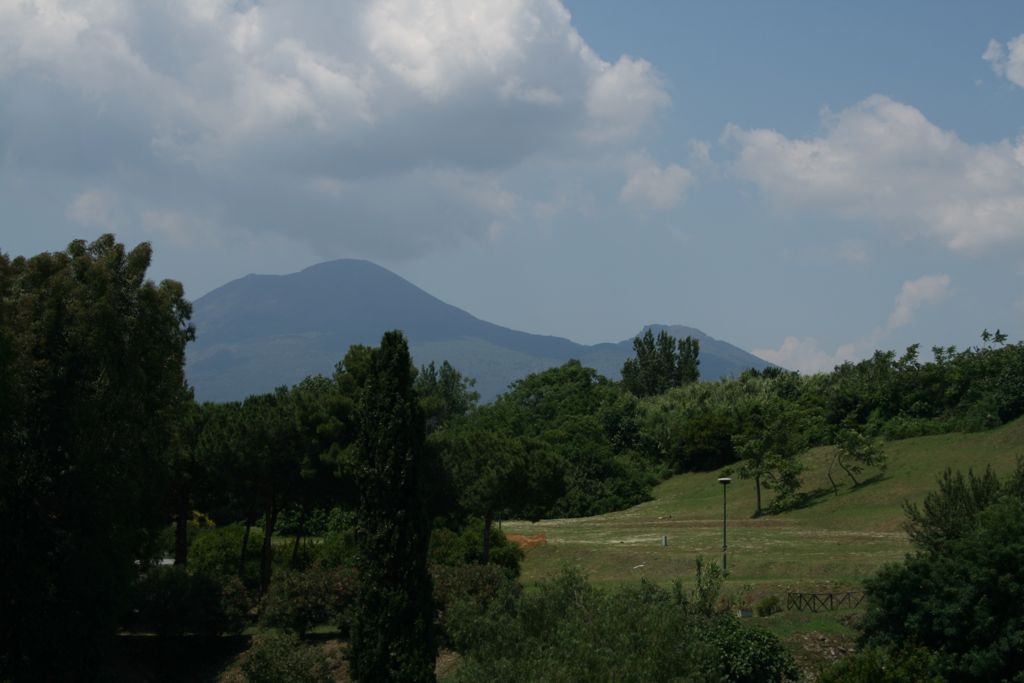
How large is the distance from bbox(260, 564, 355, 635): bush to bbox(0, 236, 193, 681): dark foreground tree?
4.93 metres

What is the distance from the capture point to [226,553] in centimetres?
4581

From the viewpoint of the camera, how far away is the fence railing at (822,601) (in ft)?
112

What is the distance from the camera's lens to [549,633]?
74.4ft

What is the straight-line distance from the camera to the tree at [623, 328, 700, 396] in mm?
147250

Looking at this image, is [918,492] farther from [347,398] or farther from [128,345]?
[128,345]

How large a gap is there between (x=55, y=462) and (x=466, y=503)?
14.8 m

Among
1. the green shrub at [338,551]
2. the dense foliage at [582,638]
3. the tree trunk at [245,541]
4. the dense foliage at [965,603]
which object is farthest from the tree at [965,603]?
the tree trunk at [245,541]

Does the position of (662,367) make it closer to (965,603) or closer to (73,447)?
(965,603)

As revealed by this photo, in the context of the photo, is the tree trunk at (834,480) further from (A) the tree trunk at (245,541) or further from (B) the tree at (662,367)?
(B) the tree at (662,367)

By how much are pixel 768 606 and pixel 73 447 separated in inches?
850

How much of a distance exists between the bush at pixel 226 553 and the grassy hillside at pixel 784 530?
12.0 metres

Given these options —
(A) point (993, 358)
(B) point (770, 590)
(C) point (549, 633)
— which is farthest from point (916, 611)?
(A) point (993, 358)

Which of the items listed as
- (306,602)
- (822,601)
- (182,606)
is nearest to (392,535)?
(306,602)

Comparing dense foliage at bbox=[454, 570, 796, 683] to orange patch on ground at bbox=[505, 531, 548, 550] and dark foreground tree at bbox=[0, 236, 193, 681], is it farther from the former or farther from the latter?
orange patch on ground at bbox=[505, 531, 548, 550]
